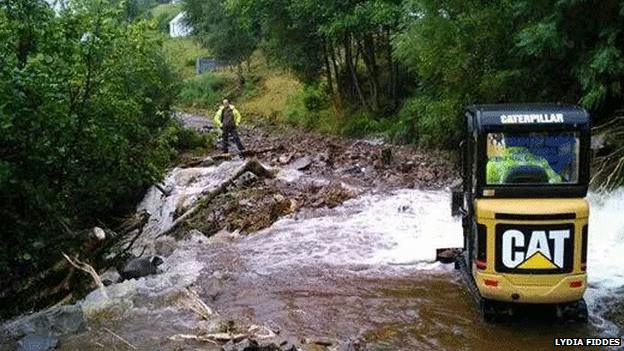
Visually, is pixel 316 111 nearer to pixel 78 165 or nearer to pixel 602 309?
pixel 78 165

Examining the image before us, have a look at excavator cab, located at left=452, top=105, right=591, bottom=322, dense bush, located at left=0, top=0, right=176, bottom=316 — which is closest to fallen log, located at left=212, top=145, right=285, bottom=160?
dense bush, located at left=0, top=0, right=176, bottom=316

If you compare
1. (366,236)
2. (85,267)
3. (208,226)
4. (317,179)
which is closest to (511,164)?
(366,236)

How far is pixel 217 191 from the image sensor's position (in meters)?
16.0

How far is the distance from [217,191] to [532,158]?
31.5 ft

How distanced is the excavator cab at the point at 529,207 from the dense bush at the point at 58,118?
581cm

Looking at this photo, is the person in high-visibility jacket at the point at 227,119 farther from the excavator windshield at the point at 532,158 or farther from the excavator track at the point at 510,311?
the excavator windshield at the point at 532,158

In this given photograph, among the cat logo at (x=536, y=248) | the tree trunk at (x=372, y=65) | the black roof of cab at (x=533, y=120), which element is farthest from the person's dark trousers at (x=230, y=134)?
the cat logo at (x=536, y=248)

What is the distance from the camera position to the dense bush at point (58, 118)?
9.27 m

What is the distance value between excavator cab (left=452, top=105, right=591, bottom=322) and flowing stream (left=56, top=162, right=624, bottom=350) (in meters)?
A: 0.65

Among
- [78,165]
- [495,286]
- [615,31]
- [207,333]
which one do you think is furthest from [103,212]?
[615,31]

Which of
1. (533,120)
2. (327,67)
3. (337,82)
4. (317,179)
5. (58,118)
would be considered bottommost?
(317,179)

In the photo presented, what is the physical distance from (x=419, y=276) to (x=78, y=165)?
5759 mm

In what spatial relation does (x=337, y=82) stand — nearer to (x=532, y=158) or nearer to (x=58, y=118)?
(x=58, y=118)

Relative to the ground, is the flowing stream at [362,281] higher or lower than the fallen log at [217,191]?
lower
